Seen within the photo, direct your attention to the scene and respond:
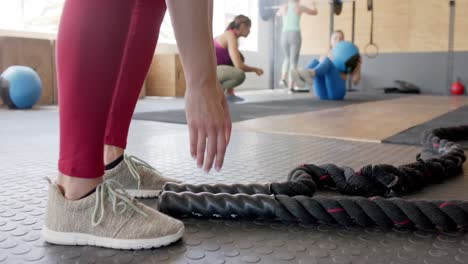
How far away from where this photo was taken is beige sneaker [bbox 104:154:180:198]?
3.28 feet

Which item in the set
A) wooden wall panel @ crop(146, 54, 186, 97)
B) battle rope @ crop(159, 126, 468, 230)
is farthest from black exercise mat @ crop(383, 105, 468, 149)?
wooden wall panel @ crop(146, 54, 186, 97)

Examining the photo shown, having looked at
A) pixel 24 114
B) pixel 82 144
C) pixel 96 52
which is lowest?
pixel 24 114

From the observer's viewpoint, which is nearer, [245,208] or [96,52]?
[96,52]

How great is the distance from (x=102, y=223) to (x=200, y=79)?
30cm

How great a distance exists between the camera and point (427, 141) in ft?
5.58

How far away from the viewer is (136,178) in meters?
1.02

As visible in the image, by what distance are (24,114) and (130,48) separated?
8.13 feet

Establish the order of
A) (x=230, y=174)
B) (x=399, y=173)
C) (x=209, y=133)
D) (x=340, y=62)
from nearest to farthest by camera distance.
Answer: (x=209, y=133) → (x=399, y=173) → (x=230, y=174) → (x=340, y=62)

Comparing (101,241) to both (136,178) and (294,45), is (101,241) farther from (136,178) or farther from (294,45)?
(294,45)

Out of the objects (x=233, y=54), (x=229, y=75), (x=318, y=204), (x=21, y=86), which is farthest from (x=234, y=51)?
(x=318, y=204)

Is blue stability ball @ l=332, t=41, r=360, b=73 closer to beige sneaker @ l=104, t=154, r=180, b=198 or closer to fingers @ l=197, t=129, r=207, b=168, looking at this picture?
beige sneaker @ l=104, t=154, r=180, b=198

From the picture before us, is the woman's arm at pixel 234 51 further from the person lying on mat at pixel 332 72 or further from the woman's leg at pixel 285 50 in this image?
the woman's leg at pixel 285 50

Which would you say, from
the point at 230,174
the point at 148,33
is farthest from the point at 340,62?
the point at 148,33

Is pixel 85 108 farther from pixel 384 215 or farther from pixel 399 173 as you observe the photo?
pixel 399 173
